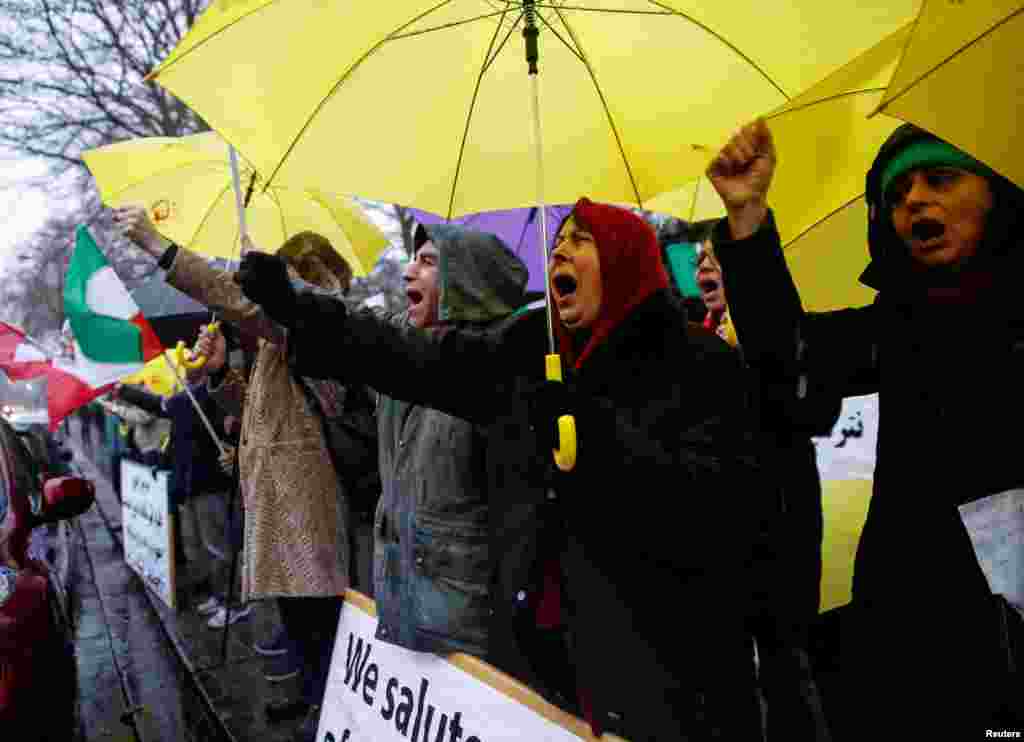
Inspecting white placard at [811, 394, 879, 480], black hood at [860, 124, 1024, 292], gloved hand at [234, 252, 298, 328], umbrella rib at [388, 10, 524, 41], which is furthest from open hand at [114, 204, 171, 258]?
white placard at [811, 394, 879, 480]

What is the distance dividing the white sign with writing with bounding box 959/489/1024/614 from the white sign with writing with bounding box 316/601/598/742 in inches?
30.4

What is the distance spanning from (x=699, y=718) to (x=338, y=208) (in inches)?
154

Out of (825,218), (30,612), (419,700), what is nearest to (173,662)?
(30,612)

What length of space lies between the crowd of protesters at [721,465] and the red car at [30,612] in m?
1.55

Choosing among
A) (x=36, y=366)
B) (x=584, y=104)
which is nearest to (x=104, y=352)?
(x=36, y=366)

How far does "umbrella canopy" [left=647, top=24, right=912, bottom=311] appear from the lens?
221cm

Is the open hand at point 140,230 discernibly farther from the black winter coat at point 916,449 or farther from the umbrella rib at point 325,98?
the black winter coat at point 916,449

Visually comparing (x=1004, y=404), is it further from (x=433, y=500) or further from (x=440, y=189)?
(x=440, y=189)

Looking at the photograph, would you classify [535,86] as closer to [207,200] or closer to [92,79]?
[207,200]

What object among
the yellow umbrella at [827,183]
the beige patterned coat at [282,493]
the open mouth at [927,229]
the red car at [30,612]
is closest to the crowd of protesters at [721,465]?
the open mouth at [927,229]

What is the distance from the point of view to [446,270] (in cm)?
240

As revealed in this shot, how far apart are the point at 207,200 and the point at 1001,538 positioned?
405cm

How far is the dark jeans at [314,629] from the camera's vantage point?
348cm

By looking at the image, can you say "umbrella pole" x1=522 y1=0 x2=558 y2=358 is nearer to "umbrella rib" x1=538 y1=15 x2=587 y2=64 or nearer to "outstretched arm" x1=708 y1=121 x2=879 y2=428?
"umbrella rib" x1=538 y1=15 x2=587 y2=64
